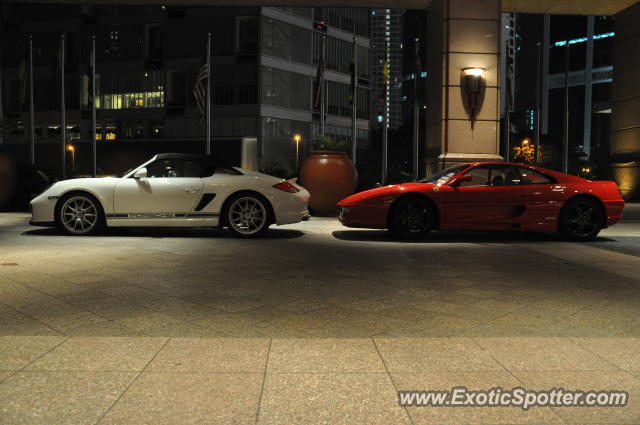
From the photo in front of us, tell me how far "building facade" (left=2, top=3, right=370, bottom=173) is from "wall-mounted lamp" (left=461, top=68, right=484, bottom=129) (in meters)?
35.4

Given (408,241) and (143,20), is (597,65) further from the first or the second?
(408,241)

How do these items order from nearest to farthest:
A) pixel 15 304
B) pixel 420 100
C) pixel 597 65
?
pixel 15 304, pixel 420 100, pixel 597 65

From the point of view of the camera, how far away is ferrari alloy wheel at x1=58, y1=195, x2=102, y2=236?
10258 mm

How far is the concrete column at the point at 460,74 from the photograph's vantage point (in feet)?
50.3

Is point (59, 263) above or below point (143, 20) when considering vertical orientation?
below

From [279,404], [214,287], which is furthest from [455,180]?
[279,404]

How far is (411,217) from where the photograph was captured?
1032 cm

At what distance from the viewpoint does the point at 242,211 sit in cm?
1036

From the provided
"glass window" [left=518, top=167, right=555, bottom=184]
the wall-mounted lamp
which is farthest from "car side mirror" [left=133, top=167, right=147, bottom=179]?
the wall-mounted lamp

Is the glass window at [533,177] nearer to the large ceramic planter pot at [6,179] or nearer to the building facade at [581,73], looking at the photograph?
the large ceramic planter pot at [6,179]

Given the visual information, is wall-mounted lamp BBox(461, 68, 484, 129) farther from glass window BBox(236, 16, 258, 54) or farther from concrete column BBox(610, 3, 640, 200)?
glass window BBox(236, 16, 258, 54)

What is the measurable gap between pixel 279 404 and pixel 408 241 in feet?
24.2

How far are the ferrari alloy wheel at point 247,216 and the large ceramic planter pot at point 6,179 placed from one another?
7.97 meters

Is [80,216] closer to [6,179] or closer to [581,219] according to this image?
[6,179]
